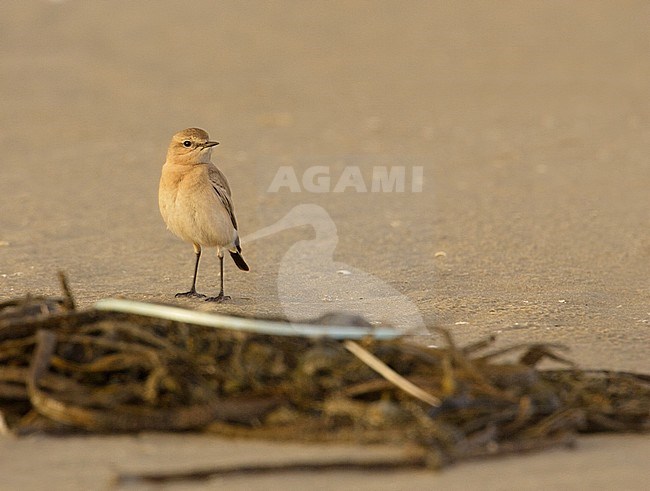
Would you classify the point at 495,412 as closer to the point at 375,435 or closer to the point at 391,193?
the point at 375,435

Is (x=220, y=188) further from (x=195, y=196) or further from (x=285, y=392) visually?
(x=285, y=392)

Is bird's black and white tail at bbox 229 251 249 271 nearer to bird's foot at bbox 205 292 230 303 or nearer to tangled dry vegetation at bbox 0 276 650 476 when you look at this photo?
bird's foot at bbox 205 292 230 303

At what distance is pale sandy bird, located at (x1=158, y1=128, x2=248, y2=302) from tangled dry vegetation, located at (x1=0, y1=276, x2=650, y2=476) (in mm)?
2446

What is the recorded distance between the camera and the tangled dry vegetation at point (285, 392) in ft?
11.4

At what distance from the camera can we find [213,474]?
127 inches

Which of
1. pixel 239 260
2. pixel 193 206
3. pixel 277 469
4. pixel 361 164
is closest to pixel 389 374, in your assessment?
pixel 277 469

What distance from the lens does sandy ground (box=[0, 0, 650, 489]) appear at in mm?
5258

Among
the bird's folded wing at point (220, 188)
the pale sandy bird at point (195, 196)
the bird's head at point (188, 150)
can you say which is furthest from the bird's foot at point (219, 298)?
the bird's head at point (188, 150)

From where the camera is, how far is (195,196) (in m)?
6.45

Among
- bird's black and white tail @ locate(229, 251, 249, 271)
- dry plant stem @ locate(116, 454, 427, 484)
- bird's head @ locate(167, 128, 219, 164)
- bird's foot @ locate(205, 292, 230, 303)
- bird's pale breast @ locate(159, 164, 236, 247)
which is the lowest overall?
dry plant stem @ locate(116, 454, 427, 484)

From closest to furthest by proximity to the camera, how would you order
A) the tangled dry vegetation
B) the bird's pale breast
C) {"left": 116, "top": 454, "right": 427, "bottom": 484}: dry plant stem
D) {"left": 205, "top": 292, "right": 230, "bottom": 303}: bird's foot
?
{"left": 116, "top": 454, "right": 427, "bottom": 484}: dry plant stem → the tangled dry vegetation → {"left": 205, "top": 292, "right": 230, "bottom": 303}: bird's foot → the bird's pale breast

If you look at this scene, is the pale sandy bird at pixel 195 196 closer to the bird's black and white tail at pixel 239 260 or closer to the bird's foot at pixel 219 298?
the bird's foot at pixel 219 298

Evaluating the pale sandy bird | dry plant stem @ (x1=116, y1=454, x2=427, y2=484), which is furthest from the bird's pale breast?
dry plant stem @ (x1=116, y1=454, x2=427, y2=484)

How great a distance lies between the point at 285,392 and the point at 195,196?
119 inches
